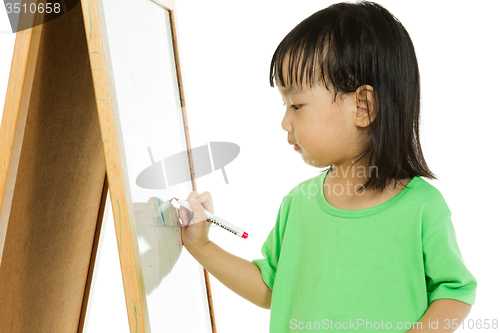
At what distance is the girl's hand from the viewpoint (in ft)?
2.67

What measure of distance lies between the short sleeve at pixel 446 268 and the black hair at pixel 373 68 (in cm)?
12

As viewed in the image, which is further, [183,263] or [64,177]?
[183,263]

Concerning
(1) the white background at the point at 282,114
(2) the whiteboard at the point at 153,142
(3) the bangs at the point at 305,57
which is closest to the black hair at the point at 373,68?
(3) the bangs at the point at 305,57

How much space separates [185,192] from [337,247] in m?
0.33

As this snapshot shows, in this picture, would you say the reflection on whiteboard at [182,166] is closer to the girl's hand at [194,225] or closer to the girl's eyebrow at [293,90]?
the girl's hand at [194,225]

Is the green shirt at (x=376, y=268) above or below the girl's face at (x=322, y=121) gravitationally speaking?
below

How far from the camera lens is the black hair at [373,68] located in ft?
2.41

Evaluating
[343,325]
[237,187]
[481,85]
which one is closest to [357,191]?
[343,325]

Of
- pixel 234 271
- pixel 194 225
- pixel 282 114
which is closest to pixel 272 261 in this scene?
pixel 234 271

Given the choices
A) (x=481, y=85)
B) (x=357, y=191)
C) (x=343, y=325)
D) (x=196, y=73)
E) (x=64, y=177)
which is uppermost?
(x=196, y=73)

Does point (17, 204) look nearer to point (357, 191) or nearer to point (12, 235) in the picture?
point (12, 235)

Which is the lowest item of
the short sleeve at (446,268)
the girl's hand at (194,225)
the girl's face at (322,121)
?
the short sleeve at (446,268)

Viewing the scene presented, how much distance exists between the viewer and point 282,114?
145cm

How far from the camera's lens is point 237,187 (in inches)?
56.2
